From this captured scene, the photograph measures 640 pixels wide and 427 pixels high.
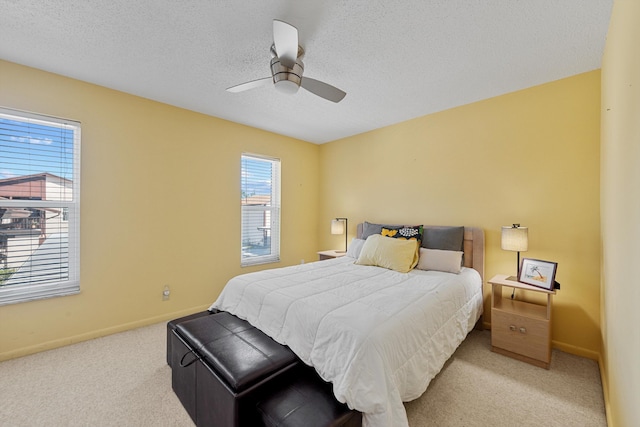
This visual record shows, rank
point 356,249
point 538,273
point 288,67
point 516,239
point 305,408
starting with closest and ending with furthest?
point 305,408
point 288,67
point 538,273
point 516,239
point 356,249

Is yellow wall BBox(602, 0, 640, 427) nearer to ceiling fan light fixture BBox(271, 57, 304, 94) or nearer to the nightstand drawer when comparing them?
the nightstand drawer

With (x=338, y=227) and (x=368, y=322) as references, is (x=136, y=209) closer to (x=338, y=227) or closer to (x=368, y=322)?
(x=338, y=227)

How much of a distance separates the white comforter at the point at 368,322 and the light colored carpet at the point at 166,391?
0.80 feet

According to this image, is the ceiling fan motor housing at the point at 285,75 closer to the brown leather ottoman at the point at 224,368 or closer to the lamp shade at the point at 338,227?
the brown leather ottoman at the point at 224,368

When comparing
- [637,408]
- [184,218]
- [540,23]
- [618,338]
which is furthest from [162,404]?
[540,23]

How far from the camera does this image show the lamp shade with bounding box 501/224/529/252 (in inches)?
94.2

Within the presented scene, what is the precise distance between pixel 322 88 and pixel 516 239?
2199 mm

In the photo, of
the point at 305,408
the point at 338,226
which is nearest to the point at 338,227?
the point at 338,226

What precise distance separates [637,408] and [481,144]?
253 centimetres

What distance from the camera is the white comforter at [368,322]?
131cm

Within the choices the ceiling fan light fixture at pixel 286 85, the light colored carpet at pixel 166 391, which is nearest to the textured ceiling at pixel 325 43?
the ceiling fan light fixture at pixel 286 85

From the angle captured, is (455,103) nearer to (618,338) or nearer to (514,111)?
(514,111)

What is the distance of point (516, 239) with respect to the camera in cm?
242

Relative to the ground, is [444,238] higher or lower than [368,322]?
higher
